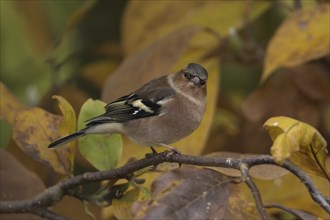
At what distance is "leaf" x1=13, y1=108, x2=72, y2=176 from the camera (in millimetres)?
2158

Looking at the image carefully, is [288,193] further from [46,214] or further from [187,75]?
[46,214]

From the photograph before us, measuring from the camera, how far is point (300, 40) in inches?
98.1

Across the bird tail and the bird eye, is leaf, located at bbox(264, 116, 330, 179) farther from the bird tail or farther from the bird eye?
the bird eye

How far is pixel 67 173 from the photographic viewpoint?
2.16 metres

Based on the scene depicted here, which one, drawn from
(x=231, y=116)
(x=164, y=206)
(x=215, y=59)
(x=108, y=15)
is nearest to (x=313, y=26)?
(x=215, y=59)

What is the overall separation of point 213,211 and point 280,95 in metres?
1.26

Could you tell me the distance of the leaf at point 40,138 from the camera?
216 centimetres

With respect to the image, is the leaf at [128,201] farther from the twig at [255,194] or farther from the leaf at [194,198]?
the twig at [255,194]

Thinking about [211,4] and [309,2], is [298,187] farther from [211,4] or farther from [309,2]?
[309,2]

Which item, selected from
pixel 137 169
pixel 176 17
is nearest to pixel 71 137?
pixel 137 169

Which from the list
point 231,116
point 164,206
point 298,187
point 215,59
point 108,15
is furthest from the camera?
point 108,15

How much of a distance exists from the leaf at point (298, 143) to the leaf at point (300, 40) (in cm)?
66

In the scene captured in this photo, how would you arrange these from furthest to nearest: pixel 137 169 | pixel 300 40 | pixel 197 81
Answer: pixel 197 81 → pixel 300 40 → pixel 137 169

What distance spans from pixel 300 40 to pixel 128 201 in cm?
86
